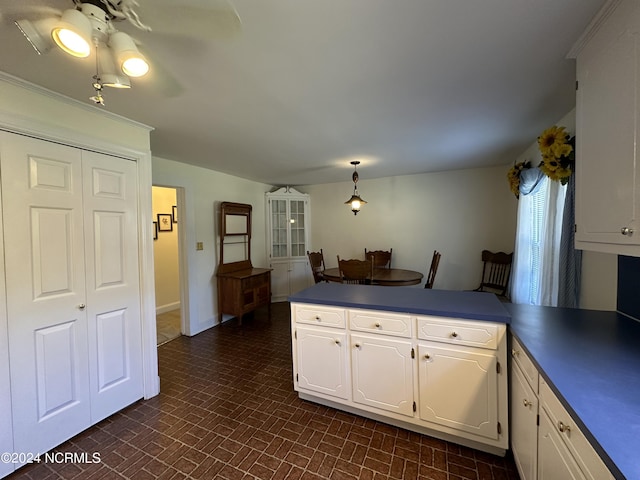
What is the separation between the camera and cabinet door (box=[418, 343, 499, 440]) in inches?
62.8

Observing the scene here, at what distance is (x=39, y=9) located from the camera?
38.8 inches

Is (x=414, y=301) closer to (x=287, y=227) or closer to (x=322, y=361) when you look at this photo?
(x=322, y=361)

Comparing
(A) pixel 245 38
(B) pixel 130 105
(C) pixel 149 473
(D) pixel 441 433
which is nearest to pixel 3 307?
(C) pixel 149 473

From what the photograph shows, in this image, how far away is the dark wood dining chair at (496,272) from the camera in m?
3.72

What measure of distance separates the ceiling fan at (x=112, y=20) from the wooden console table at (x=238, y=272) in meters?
3.01

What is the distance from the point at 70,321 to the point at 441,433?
2653 mm

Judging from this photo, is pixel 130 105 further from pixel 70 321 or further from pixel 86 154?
pixel 70 321

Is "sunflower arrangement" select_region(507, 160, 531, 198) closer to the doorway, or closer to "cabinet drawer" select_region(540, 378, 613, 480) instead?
"cabinet drawer" select_region(540, 378, 613, 480)

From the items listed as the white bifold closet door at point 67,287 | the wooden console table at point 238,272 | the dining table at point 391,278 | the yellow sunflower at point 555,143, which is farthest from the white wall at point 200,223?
the yellow sunflower at point 555,143

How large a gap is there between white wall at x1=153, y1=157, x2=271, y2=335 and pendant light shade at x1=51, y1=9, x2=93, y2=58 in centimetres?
239

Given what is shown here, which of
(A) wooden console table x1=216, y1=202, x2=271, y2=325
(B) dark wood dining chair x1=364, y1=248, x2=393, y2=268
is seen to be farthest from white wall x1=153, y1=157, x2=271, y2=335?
(B) dark wood dining chair x1=364, y1=248, x2=393, y2=268

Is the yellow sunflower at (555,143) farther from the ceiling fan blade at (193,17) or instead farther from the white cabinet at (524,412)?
the ceiling fan blade at (193,17)

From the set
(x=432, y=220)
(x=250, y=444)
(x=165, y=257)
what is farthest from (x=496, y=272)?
(x=165, y=257)

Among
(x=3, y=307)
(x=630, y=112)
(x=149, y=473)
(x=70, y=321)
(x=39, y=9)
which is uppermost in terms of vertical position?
(x=39, y=9)
